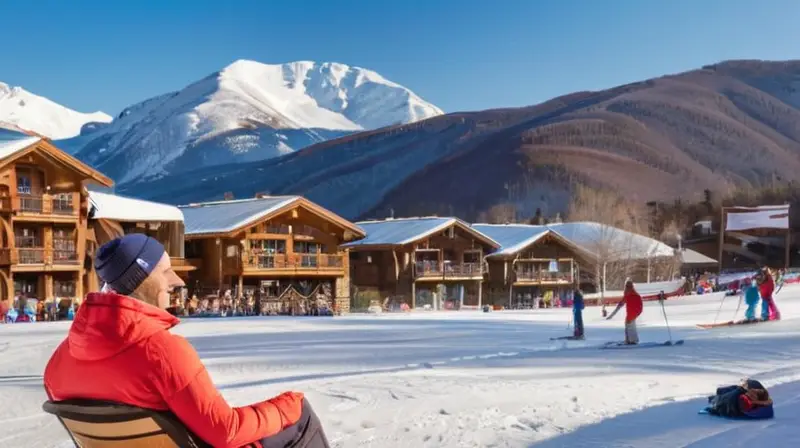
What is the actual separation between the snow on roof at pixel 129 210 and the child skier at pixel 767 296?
24.7 metres

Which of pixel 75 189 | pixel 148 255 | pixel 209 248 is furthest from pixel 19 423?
pixel 209 248

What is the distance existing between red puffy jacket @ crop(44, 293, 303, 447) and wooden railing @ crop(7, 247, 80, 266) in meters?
32.1

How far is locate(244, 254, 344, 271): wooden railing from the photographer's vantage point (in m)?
39.2

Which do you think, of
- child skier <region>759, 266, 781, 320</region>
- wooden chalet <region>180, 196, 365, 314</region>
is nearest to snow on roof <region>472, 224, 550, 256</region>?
wooden chalet <region>180, 196, 365, 314</region>

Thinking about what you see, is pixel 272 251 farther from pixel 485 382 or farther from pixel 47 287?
pixel 485 382

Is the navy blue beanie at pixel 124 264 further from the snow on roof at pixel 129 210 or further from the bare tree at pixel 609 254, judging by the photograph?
the bare tree at pixel 609 254

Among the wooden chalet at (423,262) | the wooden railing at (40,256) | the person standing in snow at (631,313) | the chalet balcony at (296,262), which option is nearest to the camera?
the person standing in snow at (631,313)

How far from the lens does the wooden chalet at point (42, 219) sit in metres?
32.4

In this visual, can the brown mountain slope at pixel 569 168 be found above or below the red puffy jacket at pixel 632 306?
above

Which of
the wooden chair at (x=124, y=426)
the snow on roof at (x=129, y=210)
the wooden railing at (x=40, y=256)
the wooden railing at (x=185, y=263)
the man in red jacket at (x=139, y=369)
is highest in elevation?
the snow on roof at (x=129, y=210)

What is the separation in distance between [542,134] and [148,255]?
175m

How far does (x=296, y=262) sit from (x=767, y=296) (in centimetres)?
2355

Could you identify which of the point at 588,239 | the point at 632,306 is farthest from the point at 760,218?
the point at 632,306

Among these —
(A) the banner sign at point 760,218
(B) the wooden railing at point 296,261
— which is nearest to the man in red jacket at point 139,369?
(B) the wooden railing at point 296,261
